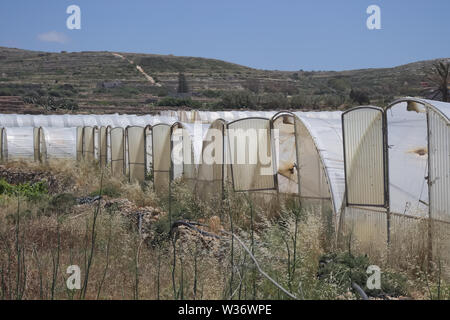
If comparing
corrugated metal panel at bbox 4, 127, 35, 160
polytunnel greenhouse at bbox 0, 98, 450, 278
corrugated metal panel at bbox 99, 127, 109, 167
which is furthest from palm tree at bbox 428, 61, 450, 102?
corrugated metal panel at bbox 4, 127, 35, 160

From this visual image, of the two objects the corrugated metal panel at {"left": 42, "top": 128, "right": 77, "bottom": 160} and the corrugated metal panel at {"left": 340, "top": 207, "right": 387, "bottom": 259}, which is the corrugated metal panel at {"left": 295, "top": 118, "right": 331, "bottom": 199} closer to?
the corrugated metal panel at {"left": 340, "top": 207, "right": 387, "bottom": 259}

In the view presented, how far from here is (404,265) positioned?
753 centimetres

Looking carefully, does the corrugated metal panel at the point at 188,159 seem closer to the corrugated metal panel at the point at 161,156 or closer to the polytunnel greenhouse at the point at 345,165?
the polytunnel greenhouse at the point at 345,165

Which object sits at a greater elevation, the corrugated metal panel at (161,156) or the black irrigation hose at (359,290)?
the corrugated metal panel at (161,156)

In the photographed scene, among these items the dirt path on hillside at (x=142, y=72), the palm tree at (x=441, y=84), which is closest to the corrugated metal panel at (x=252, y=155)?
the palm tree at (x=441, y=84)

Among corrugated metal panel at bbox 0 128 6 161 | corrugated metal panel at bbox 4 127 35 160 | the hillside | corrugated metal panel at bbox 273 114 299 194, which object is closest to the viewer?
corrugated metal panel at bbox 273 114 299 194

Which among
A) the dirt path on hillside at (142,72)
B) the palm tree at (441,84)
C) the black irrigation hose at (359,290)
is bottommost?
the black irrigation hose at (359,290)

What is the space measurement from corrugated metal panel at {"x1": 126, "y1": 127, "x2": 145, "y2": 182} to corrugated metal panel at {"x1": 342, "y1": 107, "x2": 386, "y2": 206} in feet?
32.3

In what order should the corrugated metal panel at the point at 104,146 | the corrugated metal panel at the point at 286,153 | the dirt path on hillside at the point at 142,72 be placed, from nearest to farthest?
1. the corrugated metal panel at the point at 286,153
2. the corrugated metal panel at the point at 104,146
3. the dirt path on hillside at the point at 142,72

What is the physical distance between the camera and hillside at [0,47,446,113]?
51594mm

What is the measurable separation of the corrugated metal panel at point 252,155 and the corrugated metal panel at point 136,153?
617 centimetres

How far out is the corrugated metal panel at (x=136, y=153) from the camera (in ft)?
58.5

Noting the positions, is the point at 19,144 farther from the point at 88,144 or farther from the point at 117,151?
the point at 117,151
